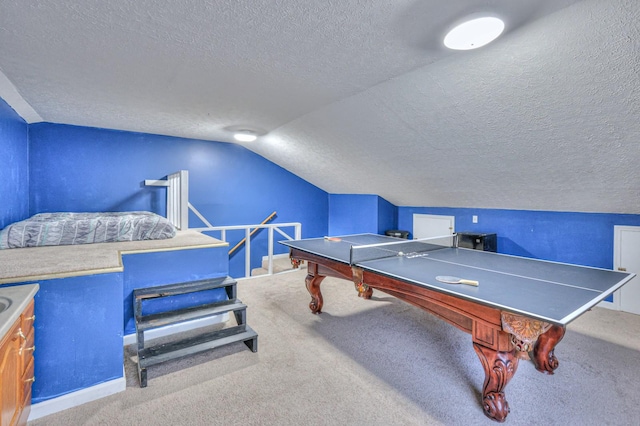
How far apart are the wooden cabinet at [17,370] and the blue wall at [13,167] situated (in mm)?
2056

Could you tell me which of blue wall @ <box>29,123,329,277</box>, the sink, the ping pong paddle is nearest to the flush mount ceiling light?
the ping pong paddle

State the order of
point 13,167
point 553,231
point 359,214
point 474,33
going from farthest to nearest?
point 359,214 < point 553,231 < point 13,167 < point 474,33

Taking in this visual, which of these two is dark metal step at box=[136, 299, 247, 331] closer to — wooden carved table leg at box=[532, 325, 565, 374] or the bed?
the bed

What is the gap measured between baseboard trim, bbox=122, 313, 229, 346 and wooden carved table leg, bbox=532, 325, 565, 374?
274 cm

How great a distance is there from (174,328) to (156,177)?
2632 mm

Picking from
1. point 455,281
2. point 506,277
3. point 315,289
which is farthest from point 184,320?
point 506,277

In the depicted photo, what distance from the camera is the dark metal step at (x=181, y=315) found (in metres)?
2.28

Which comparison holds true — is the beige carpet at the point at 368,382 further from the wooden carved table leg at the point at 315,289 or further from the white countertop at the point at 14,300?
the white countertop at the point at 14,300

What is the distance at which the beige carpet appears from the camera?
1791mm

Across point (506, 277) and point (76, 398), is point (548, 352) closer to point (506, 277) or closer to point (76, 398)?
point (506, 277)

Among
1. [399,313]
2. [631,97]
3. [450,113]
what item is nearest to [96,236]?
[399,313]

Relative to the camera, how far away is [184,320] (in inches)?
94.8

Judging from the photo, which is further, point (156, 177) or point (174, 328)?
point (156, 177)

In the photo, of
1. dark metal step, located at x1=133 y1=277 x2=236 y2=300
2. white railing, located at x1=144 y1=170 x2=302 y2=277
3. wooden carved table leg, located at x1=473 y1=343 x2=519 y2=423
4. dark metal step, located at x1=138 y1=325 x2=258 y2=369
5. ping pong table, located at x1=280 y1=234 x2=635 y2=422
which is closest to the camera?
ping pong table, located at x1=280 y1=234 x2=635 y2=422
